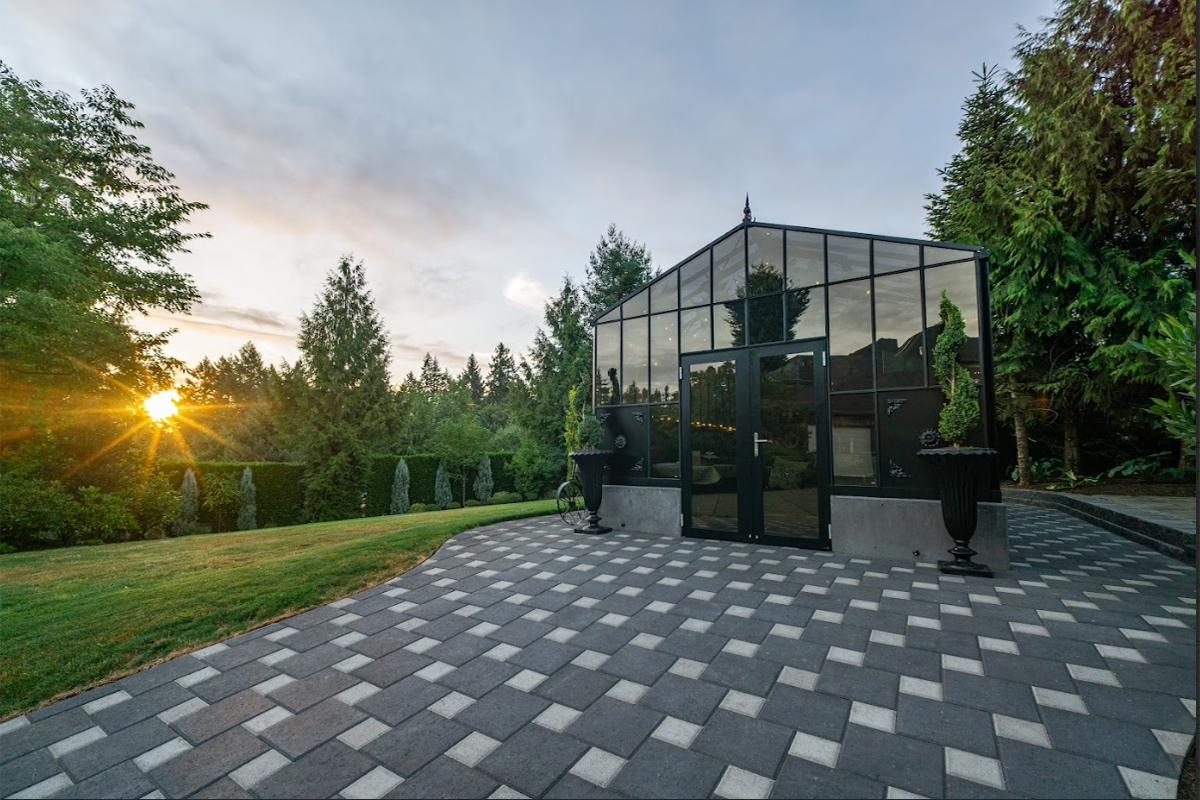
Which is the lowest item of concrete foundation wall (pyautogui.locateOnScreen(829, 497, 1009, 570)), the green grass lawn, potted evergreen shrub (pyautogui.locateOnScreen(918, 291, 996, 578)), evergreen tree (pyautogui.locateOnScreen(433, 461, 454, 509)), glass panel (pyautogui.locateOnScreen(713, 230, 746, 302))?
evergreen tree (pyautogui.locateOnScreen(433, 461, 454, 509))

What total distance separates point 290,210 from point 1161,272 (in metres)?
15.0

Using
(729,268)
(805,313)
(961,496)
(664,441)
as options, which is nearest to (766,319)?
(805,313)

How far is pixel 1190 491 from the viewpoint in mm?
7621

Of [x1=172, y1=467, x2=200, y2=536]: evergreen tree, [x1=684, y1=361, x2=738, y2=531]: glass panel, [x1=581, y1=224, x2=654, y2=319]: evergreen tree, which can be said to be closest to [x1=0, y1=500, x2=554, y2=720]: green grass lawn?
[x1=684, y1=361, x2=738, y2=531]: glass panel

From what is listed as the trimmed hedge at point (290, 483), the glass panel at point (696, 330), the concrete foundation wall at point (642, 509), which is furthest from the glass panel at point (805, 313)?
the trimmed hedge at point (290, 483)

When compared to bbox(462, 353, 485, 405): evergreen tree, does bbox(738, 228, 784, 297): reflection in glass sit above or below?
below

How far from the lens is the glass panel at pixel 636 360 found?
6.27m

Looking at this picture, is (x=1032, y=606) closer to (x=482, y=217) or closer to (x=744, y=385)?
(x=744, y=385)

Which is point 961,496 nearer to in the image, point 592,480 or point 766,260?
point 766,260

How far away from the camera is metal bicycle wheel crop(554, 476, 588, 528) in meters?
6.87

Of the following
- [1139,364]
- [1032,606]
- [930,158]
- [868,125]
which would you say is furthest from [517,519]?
[930,158]

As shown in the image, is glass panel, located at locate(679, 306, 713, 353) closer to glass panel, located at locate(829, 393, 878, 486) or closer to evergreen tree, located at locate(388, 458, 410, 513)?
glass panel, located at locate(829, 393, 878, 486)

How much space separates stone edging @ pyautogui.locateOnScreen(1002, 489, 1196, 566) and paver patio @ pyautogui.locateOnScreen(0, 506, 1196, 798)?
5.34 ft

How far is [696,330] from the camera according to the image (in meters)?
5.93
